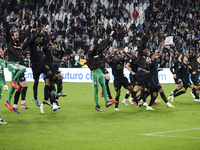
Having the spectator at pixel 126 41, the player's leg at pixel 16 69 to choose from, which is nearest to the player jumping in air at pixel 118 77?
the player's leg at pixel 16 69

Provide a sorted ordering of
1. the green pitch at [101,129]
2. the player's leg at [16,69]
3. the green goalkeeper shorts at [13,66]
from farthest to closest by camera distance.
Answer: the green goalkeeper shorts at [13,66] < the player's leg at [16,69] < the green pitch at [101,129]

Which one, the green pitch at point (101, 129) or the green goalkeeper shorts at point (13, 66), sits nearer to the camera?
the green pitch at point (101, 129)

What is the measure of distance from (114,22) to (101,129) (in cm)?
2742

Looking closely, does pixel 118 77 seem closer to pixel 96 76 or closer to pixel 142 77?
pixel 142 77

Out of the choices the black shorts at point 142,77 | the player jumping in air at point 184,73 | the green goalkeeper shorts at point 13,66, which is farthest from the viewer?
the player jumping in air at point 184,73

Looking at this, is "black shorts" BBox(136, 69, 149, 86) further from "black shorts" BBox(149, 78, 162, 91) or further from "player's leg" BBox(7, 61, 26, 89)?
"player's leg" BBox(7, 61, 26, 89)

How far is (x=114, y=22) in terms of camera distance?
1403 inches

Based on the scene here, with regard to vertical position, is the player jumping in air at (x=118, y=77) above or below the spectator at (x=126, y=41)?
below

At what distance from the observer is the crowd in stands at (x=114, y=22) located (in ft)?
103

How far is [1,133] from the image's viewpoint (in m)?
8.47

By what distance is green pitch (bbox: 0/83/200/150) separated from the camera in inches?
284

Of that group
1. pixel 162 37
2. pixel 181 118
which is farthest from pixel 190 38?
pixel 181 118

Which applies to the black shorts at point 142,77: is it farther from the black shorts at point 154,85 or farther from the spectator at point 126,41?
the spectator at point 126,41

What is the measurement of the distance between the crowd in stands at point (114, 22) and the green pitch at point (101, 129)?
Result: 1713 centimetres
